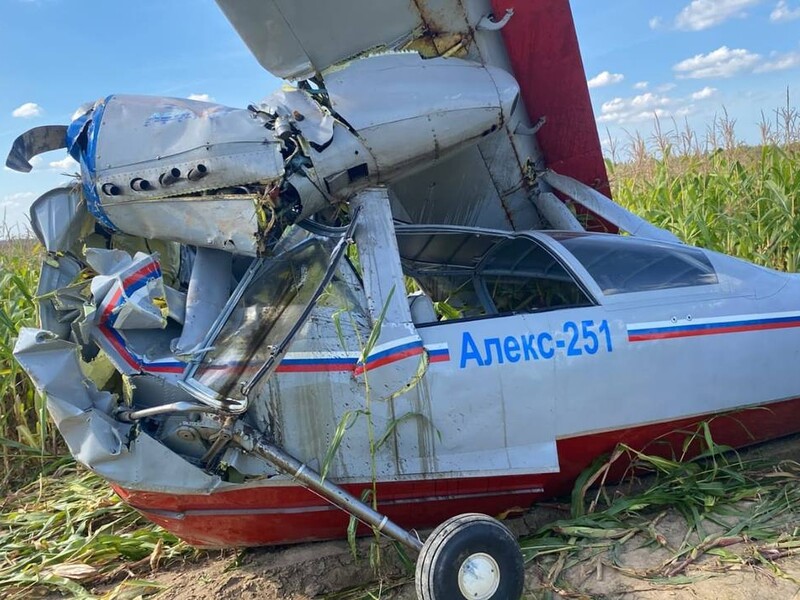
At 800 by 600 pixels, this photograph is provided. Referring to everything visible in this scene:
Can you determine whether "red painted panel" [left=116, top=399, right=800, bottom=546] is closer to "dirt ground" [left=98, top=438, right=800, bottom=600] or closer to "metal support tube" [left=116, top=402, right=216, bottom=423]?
"dirt ground" [left=98, top=438, right=800, bottom=600]

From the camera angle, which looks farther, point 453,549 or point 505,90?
point 505,90

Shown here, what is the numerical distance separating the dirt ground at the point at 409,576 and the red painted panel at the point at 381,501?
16cm

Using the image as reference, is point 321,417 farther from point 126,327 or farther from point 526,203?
point 526,203

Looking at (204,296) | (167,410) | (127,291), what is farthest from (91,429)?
(204,296)

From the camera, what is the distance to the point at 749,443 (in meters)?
3.91

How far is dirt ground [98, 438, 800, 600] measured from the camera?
2.91m

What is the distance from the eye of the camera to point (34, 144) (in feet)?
10.5

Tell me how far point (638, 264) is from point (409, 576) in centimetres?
208

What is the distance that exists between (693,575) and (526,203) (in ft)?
9.31

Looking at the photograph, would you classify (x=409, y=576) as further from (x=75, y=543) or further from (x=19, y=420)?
(x=19, y=420)

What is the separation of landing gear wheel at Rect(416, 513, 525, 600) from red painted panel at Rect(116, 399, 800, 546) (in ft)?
1.57

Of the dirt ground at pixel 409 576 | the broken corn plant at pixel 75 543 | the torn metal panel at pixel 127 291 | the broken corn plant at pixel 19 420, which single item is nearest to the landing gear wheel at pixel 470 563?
the dirt ground at pixel 409 576

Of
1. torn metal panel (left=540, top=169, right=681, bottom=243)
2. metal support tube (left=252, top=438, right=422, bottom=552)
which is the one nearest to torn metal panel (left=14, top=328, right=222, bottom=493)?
metal support tube (left=252, top=438, right=422, bottom=552)

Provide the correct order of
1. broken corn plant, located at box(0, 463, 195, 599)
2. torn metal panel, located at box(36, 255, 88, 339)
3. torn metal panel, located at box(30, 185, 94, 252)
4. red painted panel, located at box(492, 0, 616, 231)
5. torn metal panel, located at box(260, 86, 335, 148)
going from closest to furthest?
torn metal panel, located at box(36, 255, 88, 339), torn metal panel, located at box(30, 185, 94, 252), torn metal panel, located at box(260, 86, 335, 148), broken corn plant, located at box(0, 463, 195, 599), red painted panel, located at box(492, 0, 616, 231)
